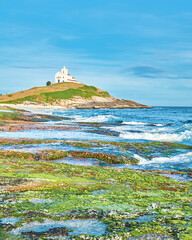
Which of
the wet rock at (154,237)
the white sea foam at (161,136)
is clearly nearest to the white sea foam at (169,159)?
the white sea foam at (161,136)

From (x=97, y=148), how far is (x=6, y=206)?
19735mm

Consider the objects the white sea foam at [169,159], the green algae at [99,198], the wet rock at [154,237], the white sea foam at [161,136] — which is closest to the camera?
the wet rock at [154,237]

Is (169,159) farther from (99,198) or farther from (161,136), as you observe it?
(161,136)

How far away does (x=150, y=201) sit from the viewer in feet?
38.4

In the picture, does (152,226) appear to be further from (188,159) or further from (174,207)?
(188,159)

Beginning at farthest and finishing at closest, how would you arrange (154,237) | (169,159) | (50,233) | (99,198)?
(169,159) → (99,198) → (50,233) → (154,237)

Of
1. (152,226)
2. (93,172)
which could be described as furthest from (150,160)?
(152,226)

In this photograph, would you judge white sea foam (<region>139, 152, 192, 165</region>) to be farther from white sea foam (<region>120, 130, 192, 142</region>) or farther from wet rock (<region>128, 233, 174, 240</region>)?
wet rock (<region>128, 233, 174, 240</region>)

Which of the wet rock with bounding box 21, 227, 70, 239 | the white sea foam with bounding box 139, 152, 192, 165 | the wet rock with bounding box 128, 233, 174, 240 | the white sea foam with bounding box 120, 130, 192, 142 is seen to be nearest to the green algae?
the wet rock with bounding box 128, 233, 174, 240

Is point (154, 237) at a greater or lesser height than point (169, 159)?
greater

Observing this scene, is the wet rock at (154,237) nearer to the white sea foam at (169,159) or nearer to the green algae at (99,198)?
the green algae at (99,198)

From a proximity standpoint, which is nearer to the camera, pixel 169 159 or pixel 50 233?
pixel 50 233

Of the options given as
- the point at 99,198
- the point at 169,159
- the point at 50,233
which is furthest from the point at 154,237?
the point at 169,159

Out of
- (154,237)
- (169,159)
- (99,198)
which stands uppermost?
(154,237)
